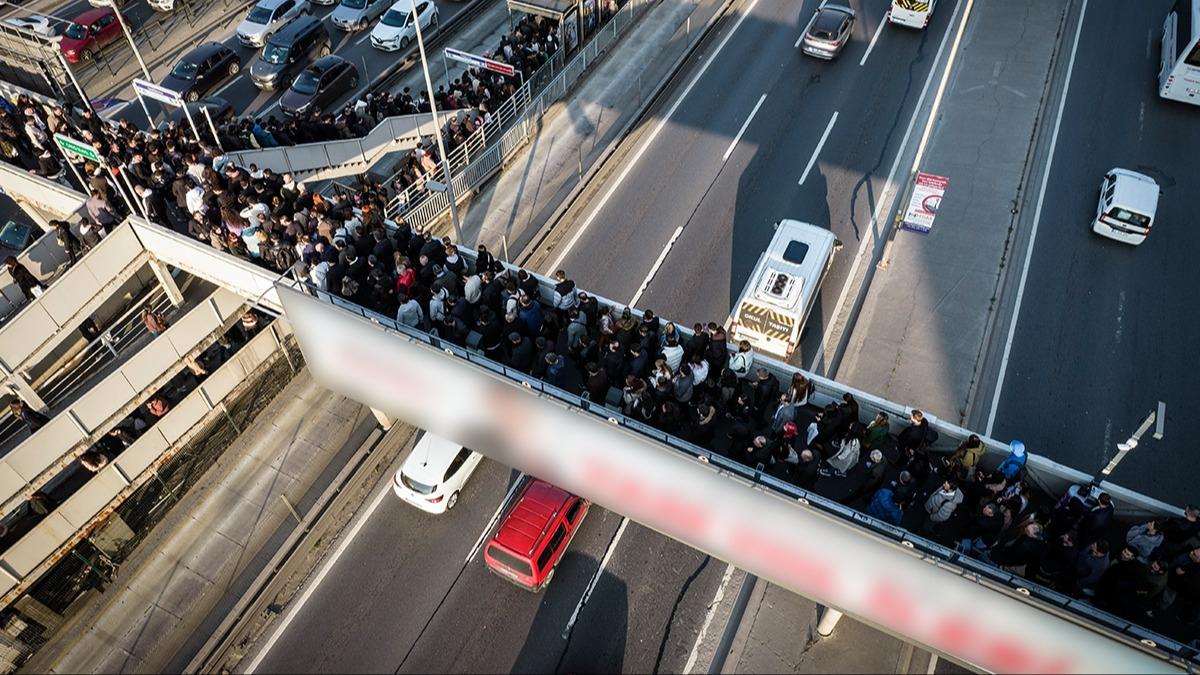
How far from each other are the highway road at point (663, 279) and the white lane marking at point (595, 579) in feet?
0.13

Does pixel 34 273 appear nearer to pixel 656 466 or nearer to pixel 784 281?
pixel 656 466

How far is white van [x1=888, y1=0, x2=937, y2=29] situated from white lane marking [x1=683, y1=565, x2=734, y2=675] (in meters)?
25.2

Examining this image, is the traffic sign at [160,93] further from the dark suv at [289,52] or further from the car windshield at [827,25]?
the car windshield at [827,25]

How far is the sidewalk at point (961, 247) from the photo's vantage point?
1989cm

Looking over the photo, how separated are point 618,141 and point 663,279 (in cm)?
739

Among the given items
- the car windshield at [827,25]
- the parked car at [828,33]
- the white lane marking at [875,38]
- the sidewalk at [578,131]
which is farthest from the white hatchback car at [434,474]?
the white lane marking at [875,38]

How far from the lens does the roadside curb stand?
23828 millimetres

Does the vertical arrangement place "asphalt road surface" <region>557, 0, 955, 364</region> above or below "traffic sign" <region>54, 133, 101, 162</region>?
below

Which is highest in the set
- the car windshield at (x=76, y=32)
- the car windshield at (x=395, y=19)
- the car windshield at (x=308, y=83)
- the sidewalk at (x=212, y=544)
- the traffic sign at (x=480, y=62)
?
the traffic sign at (x=480, y=62)

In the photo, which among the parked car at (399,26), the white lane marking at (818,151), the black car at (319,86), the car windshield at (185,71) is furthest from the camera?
the parked car at (399,26)

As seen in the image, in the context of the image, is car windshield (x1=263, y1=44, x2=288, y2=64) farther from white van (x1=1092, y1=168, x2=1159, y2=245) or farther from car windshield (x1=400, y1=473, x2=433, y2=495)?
white van (x1=1092, y1=168, x2=1159, y2=245)

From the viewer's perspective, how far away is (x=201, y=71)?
3119 centimetres

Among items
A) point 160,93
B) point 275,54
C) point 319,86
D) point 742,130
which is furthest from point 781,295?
point 275,54

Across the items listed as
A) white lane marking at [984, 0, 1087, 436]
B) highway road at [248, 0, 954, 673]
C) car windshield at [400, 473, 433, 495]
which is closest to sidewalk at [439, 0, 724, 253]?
highway road at [248, 0, 954, 673]
